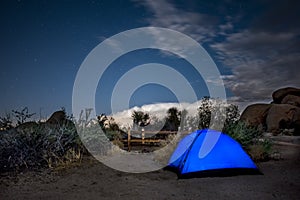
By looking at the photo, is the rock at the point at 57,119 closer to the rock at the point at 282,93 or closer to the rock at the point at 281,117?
the rock at the point at 281,117

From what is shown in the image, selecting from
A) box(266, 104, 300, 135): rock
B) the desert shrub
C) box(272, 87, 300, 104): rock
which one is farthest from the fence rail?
box(272, 87, 300, 104): rock

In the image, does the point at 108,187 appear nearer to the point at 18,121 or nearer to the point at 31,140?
the point at 31,140

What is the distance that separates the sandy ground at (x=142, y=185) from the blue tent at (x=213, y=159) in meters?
0.28

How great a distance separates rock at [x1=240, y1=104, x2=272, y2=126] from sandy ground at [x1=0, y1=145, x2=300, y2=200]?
90.4 feet

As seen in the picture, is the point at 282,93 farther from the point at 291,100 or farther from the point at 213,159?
the point at 213,159

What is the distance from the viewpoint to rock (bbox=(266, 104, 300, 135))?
1156 inches

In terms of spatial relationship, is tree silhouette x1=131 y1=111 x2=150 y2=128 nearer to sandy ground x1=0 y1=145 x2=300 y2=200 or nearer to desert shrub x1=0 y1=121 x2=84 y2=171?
desert shrub x1=0 y1=121 x2=84 y2=171

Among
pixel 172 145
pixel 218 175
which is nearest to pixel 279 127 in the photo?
pixel 172 145

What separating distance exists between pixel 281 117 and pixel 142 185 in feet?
95.6

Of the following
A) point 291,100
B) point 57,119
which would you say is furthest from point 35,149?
point 291,100

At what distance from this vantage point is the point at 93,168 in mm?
8461

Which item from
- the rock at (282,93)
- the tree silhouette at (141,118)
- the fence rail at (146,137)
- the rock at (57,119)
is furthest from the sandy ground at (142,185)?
the rock at (282,93)

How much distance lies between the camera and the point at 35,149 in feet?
28.9

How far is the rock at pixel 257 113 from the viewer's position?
3419 cm
